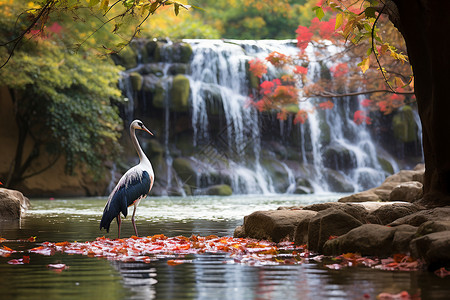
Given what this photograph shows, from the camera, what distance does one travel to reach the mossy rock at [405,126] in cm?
3041

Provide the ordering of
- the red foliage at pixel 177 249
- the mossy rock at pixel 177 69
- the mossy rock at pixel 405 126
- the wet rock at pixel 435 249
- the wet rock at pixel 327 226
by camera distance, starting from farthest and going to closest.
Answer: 1. the mossy rock at pixel 405 126
2. the mossy rock at pixel 177 69
3. the wet rock at pixel 327 226
4. the red foliage at pixel 177 249
5. the wet rock at pixel 435 249

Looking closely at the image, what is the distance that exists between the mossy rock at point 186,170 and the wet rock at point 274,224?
17179 millimetres

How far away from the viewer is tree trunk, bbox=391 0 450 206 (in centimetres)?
870

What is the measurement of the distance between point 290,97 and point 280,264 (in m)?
15.1

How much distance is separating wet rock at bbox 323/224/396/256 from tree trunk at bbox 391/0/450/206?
2442 millimetres

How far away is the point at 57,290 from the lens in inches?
191

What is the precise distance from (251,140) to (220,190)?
400cm

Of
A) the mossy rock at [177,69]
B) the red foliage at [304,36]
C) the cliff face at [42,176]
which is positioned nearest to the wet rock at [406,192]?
the red foliage at [304,36]

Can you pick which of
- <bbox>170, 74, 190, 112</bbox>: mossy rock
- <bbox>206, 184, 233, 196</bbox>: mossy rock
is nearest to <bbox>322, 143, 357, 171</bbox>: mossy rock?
<bbox>206, 184, 233, 196</bbox>: mossy rock

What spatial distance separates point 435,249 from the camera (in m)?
5.58

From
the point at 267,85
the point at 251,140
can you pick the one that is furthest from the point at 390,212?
the point at 251,140

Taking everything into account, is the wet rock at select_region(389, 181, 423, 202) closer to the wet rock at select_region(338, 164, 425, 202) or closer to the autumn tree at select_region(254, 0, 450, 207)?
the wet rock at select_region(338, 164, 425, 202)

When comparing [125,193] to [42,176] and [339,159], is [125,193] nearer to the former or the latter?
[42,176]

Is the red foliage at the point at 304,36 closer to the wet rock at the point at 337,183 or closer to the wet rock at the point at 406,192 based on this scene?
the wet rock at the point at 406,192
